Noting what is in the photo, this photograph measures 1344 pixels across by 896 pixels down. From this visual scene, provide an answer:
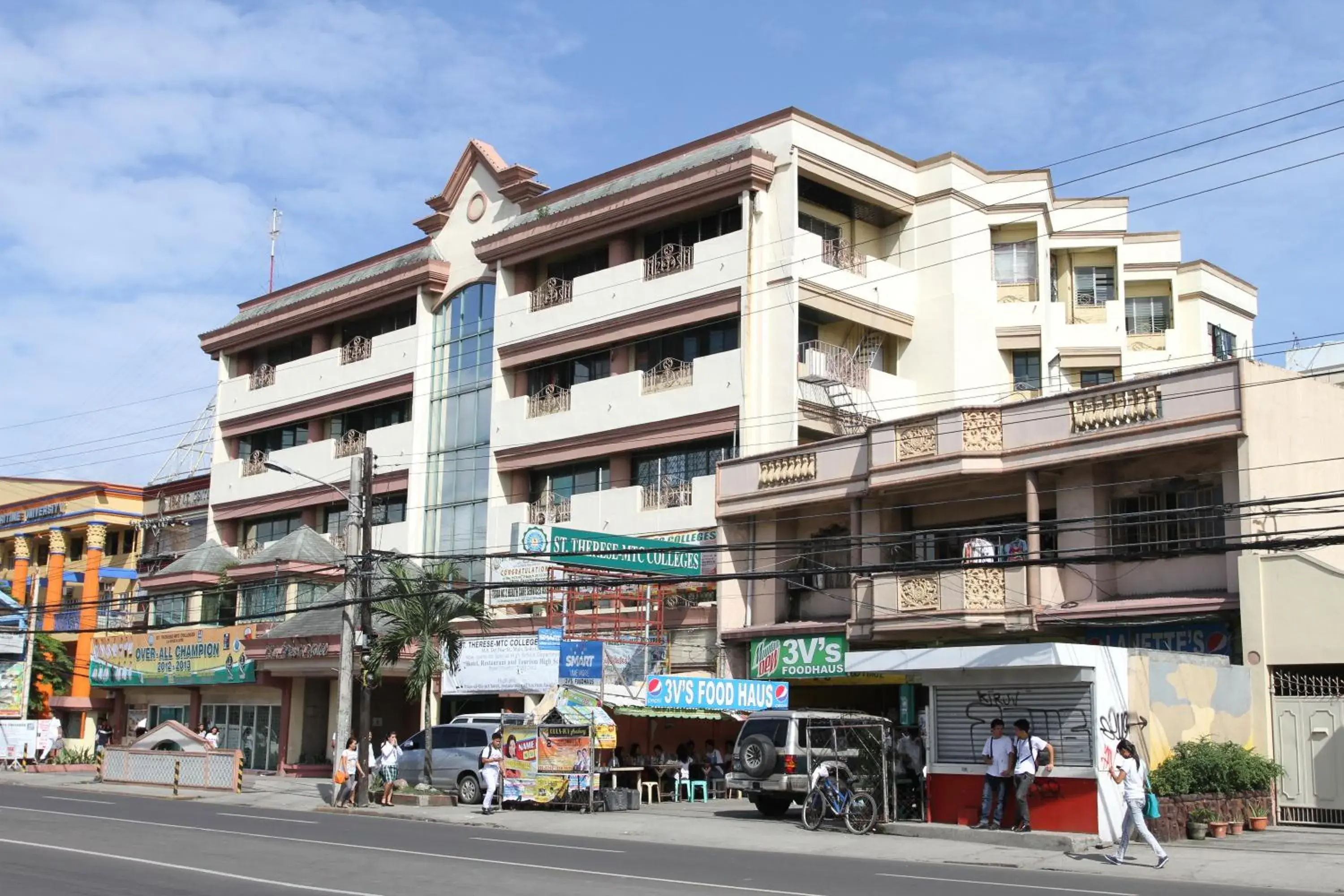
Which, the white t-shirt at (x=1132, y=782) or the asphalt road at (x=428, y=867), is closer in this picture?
the asphalt road at (x=428, y=867)

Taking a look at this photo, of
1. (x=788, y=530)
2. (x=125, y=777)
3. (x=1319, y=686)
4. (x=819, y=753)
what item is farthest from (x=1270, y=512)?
(x=125, y=777)

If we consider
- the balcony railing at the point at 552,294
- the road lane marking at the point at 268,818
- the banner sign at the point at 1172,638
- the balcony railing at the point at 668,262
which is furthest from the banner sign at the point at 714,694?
the balcony railing at the point at 552,294

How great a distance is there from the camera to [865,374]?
3922 centimetres

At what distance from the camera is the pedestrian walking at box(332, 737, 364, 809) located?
3103 cm

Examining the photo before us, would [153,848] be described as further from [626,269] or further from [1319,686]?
[626,269]

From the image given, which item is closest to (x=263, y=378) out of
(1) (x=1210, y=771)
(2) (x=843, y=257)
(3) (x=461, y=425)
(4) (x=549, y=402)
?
(3) (x=461, y=425)

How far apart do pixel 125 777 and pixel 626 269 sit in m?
19.6

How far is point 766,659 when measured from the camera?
34.5 metres

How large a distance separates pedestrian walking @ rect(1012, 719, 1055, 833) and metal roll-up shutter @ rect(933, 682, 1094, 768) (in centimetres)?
43

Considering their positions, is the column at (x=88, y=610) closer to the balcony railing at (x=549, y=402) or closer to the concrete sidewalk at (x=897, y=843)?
the balcony railing at (x=549, y=402)

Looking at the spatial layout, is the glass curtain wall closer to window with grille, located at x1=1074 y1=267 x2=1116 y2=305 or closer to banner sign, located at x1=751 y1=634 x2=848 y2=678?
banner sign, located at x1=751 y1=634 x2=848 y2=678

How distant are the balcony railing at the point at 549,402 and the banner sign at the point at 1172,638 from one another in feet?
62.3

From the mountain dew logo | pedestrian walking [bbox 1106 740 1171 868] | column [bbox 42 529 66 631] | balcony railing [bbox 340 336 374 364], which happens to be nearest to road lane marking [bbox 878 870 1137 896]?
pedestrian walking [bbox 1106 740 1171 868]

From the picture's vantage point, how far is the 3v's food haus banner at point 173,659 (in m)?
47.1
